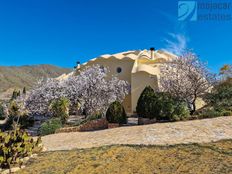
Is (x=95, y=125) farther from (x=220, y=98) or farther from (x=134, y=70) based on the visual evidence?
(x=134, y=70)

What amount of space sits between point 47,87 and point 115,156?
51.1ft

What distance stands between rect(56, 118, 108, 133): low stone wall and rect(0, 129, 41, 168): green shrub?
778cm

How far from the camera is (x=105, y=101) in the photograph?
78.0 feet

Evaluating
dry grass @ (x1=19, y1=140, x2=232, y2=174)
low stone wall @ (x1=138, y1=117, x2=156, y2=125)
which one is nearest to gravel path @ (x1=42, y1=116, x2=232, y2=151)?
dry grass @ (x1=19, y1=140, x2=232, y2=174)

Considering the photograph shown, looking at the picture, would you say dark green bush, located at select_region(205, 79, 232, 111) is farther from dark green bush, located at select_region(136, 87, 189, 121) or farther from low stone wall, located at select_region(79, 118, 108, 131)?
low stone wall, located at select_region(79, 118, 108, 131)

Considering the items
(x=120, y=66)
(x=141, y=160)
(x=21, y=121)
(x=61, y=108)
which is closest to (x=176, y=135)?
(x=141, y=160)

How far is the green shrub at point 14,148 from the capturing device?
967cm

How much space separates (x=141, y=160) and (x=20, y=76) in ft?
476

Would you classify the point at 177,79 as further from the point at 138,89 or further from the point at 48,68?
the point at 48,68

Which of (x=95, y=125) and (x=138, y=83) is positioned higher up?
(x=138, y=83)

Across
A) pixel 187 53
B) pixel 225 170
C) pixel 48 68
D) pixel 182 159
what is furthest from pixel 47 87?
pixel 48 68

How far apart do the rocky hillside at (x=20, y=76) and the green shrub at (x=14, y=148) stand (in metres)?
72.9

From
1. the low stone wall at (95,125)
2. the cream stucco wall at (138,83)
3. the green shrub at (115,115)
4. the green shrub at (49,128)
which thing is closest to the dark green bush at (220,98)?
the green shrub at (115,115)

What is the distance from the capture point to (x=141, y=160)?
29.6 feet
